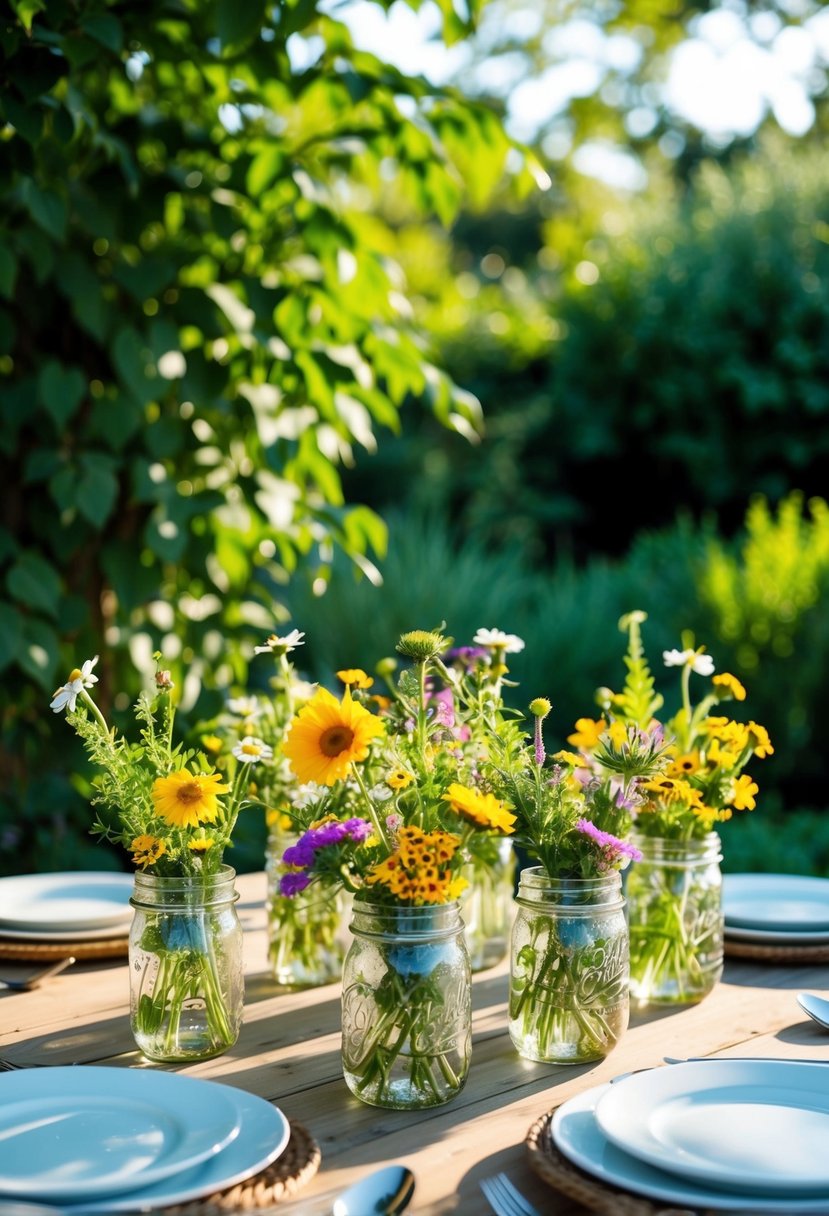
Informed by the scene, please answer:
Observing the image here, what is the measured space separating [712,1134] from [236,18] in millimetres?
1457

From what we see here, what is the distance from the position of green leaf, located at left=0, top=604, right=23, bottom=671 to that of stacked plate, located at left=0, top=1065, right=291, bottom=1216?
3.70 ft

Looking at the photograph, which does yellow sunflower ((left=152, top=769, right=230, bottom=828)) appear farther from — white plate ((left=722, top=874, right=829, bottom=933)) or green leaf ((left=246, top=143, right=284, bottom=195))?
green leaf ((left=246, top=143, right=284, bottom=195))

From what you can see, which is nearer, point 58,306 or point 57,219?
point 57,219

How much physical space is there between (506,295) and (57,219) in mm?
6083

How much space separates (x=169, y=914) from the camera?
39.4 inches

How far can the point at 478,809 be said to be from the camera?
906 millimetres

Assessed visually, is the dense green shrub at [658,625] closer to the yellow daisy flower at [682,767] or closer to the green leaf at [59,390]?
the green leaf at [59,390]

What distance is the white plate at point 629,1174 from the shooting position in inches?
29.0

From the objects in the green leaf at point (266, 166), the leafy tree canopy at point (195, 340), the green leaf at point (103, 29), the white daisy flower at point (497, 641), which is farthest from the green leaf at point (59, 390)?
the white daisy flower at point (497, 641)

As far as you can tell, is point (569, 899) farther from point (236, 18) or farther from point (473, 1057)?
point (236, 18)

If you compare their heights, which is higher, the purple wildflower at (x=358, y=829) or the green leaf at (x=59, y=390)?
the green leaf at (x=59, y=390)

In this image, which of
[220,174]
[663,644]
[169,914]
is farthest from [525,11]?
[169,914]

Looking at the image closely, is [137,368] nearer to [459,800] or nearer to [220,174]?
[220,174]

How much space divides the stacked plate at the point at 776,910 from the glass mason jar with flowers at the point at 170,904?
0.63m
